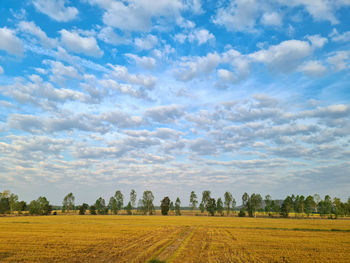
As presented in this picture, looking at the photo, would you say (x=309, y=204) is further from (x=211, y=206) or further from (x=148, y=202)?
(x=148, y=202)

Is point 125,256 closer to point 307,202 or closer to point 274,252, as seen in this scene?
point 274,252

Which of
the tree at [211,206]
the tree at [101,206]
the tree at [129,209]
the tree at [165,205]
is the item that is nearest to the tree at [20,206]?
the tree at [101,206]

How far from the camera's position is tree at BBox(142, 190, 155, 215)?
18125 centimetres

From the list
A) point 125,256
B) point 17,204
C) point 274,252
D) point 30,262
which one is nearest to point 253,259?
point 274,252

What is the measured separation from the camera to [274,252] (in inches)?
1045

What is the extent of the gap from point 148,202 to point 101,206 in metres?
36.6

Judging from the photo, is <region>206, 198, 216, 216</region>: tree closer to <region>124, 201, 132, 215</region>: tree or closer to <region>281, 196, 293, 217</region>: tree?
<region>281, 196, 293, 217</region>: tree

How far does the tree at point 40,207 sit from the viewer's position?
14412 cm

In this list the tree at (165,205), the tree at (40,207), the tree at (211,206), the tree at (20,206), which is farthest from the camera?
the tree at (211,206)

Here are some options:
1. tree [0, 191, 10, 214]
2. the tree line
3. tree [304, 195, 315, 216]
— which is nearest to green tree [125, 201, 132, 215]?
the tree line

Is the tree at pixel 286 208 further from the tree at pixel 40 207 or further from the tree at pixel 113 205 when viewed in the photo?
the tree at pixel 40 207

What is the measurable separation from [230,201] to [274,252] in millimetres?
160796

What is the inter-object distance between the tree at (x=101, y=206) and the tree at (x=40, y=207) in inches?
1358

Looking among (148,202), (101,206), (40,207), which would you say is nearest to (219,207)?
(148,202)
